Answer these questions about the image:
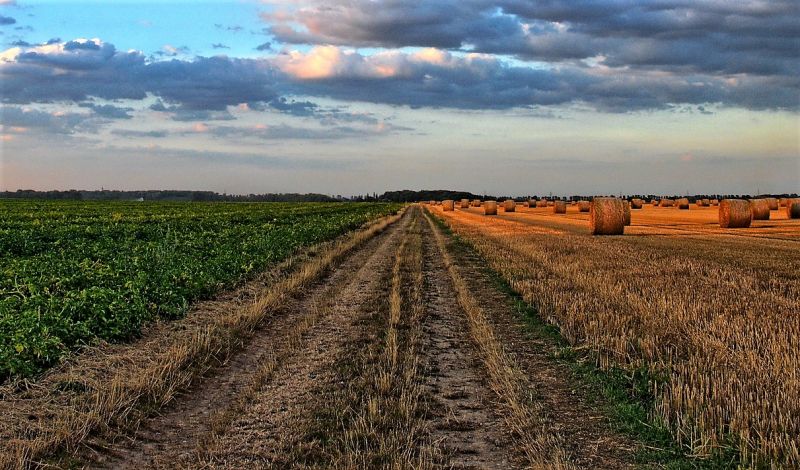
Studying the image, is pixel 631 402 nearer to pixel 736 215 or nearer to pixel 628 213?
pixel 628 213

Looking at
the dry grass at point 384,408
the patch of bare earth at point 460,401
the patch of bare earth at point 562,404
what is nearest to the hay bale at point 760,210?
the patch of bare earth at point 562,404

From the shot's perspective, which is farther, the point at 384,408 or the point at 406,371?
the point at 406,371

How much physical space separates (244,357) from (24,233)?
20506mm

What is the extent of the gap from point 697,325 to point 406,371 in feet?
16.1

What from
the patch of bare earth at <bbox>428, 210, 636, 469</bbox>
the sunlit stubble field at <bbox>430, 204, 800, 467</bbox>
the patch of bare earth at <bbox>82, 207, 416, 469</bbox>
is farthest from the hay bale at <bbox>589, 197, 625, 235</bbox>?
the patch of bare earth at <bbox>82, 207, 416, 469</bbox>

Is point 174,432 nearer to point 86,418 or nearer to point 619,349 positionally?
point 86,418

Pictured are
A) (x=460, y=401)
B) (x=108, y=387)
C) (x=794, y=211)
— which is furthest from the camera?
(x=794, y=211)

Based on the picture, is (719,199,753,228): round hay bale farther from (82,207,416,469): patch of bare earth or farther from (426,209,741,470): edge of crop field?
(82,207,416,469): patch of bare earth

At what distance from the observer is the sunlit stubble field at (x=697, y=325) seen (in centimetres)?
607

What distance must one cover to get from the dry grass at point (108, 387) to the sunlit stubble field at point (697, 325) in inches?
216

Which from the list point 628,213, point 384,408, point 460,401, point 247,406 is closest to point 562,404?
point 460,401

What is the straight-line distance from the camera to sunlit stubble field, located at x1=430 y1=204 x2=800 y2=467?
607cm

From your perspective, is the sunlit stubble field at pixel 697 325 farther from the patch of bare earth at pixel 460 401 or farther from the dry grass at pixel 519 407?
the patch of bare earth at pixel 460 401

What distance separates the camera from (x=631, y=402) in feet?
23.4
